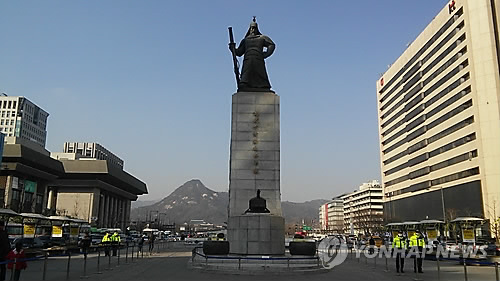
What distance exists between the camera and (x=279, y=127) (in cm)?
2305

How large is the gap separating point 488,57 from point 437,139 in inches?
644

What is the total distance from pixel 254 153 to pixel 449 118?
52920 mm

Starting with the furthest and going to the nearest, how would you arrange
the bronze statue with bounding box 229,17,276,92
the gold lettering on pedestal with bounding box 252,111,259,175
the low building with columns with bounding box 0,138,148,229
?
the low building with columns with bounding box 0,138,148,229 < the bronze statue with bounding box 229,17,276,92 < the gold lettering on pedestal with bounding box 252,111,259,175

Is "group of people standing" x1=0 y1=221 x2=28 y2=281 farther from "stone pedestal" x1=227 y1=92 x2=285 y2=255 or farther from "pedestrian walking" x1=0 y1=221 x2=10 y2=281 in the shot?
"stone pedestal" x1=227 y1=92 x2=285 y2=255

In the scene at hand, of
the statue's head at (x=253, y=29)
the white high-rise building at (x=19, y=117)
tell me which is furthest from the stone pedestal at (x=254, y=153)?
the white high-rise building at (x=19, y=117)

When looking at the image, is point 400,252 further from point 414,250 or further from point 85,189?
point 85,189

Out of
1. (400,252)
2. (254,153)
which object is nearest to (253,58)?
(254,153)

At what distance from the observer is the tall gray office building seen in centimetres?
5728

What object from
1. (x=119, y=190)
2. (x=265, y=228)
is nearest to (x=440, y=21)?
(x=265, y=228)

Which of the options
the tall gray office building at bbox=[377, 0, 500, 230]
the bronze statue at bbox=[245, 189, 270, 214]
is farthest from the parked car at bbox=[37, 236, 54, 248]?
the tall gray office building at bbox=[377, 0, 500, 230]

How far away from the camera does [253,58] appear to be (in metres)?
24.2

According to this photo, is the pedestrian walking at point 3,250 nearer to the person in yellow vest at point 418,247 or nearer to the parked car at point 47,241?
the person in yellow vest at point 418,247

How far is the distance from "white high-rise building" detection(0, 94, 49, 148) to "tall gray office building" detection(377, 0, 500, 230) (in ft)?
324

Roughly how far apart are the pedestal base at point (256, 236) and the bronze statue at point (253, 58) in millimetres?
7527
